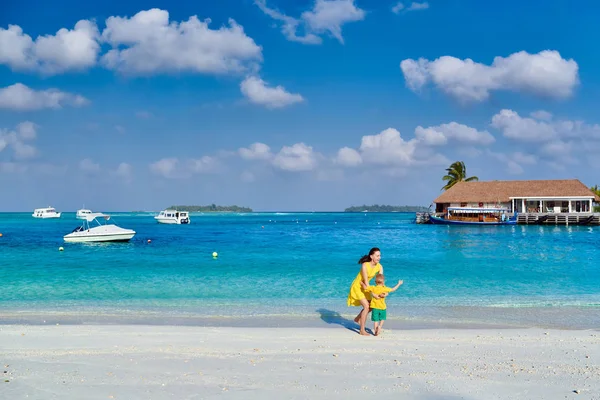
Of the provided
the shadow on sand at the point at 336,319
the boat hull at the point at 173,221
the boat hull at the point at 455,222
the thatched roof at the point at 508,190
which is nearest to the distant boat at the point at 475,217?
the boat hull at the point at 455,222

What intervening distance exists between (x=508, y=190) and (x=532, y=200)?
11.2 ft

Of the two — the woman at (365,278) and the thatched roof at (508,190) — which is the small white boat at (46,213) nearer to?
the thatched roof at (508,190)

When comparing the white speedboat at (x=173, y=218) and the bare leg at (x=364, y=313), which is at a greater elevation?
the white speedboat at (x=173, y=218)

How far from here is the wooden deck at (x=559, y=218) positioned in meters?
64.9

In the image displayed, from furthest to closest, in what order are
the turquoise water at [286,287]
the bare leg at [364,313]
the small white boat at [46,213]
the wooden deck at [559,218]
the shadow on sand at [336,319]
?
the small white boat at [46,213] < the wooden deck at [559,218] < the turquoise water at [286,287] < the shadow on sand at [336,319] < the bare leg at [364,313]

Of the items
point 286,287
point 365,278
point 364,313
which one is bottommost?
point 286,287

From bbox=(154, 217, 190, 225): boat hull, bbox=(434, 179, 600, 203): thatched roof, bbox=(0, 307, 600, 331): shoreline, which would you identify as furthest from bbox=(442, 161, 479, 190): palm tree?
bbox=(0, 307, 600, 331): shoreline

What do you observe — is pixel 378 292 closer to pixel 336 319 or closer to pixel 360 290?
pixel 360 290

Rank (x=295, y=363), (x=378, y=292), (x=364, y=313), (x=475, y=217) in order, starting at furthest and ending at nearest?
(x=475, y=217)
(x=364, y=313)
(x=378, y=292)
(x=295, y=363)

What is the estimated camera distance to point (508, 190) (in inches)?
2852

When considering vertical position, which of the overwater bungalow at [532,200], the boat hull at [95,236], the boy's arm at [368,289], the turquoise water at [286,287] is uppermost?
the overwater bungalow at [532,200]

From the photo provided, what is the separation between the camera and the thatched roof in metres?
68.9

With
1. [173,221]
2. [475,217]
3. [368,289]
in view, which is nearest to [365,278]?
[368,289]

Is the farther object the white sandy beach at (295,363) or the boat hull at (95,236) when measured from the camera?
the boat hull at (95,236)
